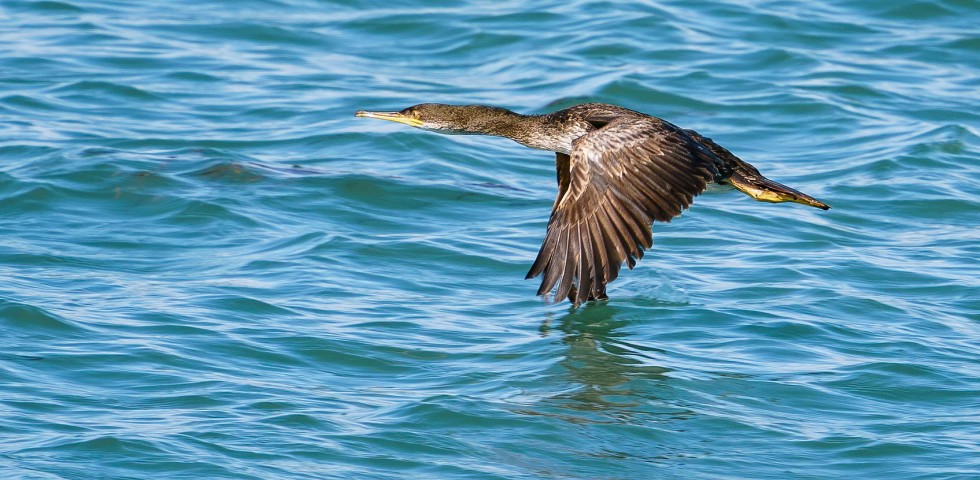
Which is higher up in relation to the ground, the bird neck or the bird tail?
the bird neck

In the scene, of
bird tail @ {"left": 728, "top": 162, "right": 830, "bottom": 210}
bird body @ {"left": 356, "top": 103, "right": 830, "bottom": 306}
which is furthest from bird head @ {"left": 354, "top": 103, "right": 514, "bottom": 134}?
bird tail @ {"left": 728, "top": 162, "right": 830, "bottom": 210}

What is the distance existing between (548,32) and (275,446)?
918 cm

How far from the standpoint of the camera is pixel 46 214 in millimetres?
9820

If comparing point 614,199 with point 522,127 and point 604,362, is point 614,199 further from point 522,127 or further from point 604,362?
point 522,127

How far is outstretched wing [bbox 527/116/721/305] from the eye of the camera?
7145mm

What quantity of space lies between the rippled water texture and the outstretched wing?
63cm

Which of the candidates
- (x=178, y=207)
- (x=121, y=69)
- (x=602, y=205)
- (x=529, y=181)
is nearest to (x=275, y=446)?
(x=602, y=205)

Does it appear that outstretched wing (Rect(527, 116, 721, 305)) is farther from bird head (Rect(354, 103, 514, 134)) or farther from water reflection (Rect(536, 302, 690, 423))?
bird head (Rect(354, 103, 514, 134))

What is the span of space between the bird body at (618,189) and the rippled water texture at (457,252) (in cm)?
66

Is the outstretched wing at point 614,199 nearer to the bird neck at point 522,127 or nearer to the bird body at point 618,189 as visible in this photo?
the bird body at point 618,189

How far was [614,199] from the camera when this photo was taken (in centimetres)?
738

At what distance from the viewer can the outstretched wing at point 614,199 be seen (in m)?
7.14

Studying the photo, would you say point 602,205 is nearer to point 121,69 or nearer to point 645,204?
point 645,204

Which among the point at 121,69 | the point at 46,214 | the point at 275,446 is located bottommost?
the point at 275,446
